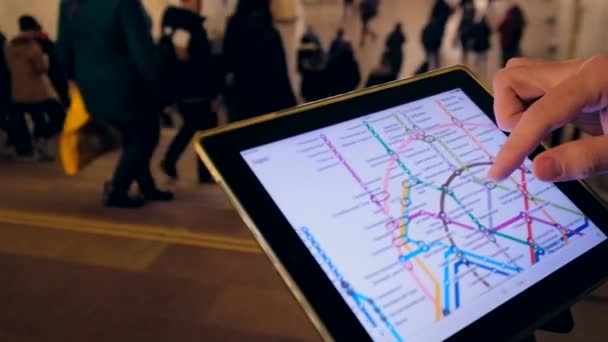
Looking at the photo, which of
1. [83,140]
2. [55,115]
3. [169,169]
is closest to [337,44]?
[169,169]

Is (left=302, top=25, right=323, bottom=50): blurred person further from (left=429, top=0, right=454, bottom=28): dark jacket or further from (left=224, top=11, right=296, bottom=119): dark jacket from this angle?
(left=429, top=0, right=454, bottom=28): dark jacket

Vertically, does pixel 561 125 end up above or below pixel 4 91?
above

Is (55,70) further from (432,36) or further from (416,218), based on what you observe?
(416,218)

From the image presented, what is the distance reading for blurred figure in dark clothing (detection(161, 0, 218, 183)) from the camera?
3197 mm

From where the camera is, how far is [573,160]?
0.47 metres

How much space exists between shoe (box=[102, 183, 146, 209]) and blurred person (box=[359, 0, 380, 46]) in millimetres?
1898

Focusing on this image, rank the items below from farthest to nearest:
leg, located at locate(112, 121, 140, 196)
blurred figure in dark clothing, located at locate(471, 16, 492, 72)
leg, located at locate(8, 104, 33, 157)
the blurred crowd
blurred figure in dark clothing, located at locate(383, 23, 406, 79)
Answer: leg, located at locate(8, 104, 33, 157)
blurred figure in dark clothing, located at locate(383, 23, 406, 79)
blurred figure in dark clothing, located at locate(471, 16, 492, 72)
leg, located at locate(112, 121, 140, 196)
the blurred crowd

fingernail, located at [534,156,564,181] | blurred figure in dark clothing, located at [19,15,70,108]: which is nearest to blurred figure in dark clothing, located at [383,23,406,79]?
blurred figure in dark clothing, located at [19,15,70,108]

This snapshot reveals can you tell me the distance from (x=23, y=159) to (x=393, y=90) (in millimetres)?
4124

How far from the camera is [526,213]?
0.62m

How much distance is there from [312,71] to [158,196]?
51.3 inches

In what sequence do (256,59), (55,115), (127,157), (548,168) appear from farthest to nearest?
(55,115)
(127,157)
(256,59)
(548,168)

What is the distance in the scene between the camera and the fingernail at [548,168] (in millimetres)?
466

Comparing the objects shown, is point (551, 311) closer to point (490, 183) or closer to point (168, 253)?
point (490, 183)
